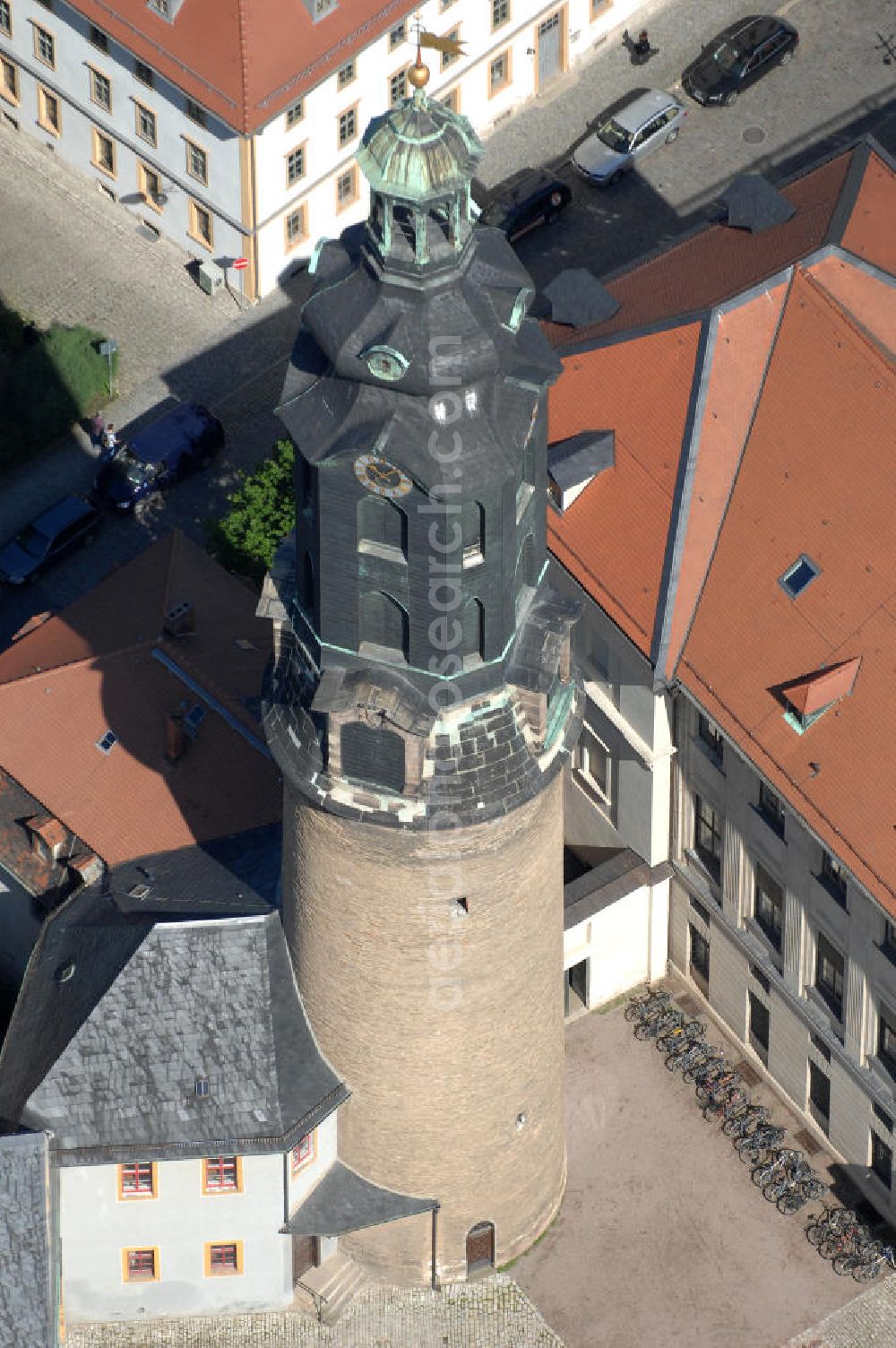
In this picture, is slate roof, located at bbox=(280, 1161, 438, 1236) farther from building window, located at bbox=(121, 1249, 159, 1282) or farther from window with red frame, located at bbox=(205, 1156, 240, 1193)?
building window, located at bbox=(121, 1249, 159, 1282)

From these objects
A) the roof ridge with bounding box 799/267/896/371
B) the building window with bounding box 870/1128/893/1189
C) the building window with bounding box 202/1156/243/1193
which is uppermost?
the roof ridge with bounding box 799/267/896/371

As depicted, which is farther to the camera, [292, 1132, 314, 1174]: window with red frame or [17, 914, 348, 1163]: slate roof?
[292, 1132, 314, 1174]: window with red frame

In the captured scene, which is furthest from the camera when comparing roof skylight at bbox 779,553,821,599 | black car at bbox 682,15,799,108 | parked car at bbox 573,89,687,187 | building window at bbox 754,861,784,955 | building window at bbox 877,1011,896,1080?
black car at bbox 682,15,799,108

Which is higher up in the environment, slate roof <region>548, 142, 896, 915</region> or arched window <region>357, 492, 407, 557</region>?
arched window <region>357, 492, 407, 557</region>

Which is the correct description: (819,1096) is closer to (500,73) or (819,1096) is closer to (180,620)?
(180,620)

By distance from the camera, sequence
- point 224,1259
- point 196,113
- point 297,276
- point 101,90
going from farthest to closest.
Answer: point 297,276 < point 101,90 < point 196,113 < point 224,1259

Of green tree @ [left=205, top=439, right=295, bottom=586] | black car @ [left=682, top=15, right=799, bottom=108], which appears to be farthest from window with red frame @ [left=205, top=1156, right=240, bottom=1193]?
black car @ [left=682, top=15, right=799, bottom=108]

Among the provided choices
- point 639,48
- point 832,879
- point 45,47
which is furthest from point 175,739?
point 639,48
